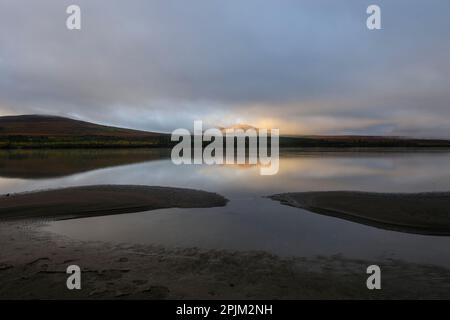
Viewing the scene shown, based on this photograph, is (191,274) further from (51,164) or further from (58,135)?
(58,135)

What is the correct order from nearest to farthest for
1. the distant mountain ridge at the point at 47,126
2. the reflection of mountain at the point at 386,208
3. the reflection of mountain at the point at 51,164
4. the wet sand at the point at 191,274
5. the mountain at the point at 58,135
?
1. the wet sand at the point at 191,274
2. the reflection of mountain at the point at 386,208
3. the reflection of mountain at the point at 51,164
4. the mountain at the point at 58,135
5. the distant mountain ridge at the point at 47,126

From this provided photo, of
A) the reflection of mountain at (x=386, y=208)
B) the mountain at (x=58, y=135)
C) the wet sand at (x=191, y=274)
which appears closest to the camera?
the wet sand at (x=191, y=274)

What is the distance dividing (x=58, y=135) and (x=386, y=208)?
12316 centimetres

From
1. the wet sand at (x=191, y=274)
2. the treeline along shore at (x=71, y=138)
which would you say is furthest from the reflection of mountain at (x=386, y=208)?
the treeline along shore at (x=71, y=138)

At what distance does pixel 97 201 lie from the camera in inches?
523

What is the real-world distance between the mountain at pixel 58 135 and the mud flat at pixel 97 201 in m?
82.3

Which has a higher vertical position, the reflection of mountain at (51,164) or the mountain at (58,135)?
the mountain at (58,135)

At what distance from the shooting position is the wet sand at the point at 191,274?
207 inches

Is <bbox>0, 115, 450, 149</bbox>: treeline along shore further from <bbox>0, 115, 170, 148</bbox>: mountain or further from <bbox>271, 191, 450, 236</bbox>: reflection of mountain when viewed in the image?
<bbox>271, 191, 450, 236</bbox>: reflection of mountain

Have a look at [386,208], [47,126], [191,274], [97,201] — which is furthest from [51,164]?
[47,126]

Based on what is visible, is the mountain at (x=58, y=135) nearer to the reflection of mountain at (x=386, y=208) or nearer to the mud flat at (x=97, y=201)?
the mud flat at (x=97, y=201)
